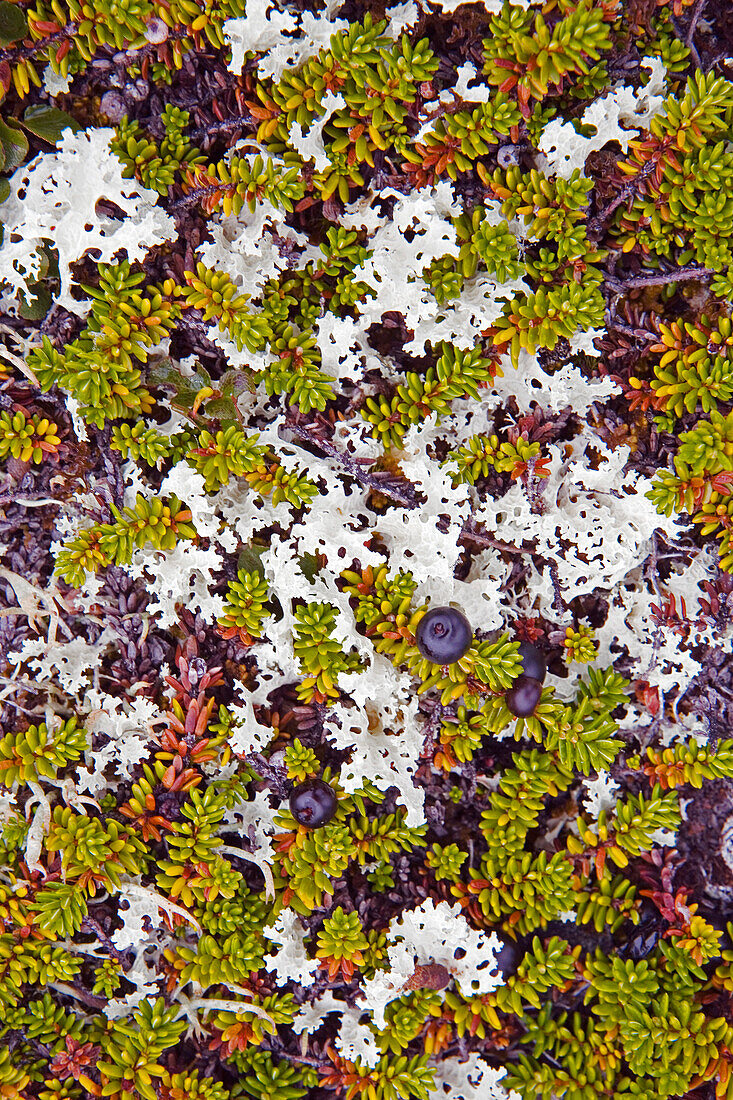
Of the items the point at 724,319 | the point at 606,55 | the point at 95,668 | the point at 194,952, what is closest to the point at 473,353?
the point at 724,319

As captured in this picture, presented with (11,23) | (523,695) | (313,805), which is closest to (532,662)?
(523,695)

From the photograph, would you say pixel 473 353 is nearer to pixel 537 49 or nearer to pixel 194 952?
pixel 537 49

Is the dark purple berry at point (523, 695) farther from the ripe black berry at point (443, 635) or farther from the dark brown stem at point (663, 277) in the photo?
the dark brown stem at point (663, 277)

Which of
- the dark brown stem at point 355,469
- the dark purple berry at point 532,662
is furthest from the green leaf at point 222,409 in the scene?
the dark purple berry at point 532,662

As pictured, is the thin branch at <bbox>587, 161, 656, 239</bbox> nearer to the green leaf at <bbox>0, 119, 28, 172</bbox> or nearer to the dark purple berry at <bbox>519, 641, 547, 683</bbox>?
the dark purple berry at <bbox>519, 641, 547, 683</bbox>

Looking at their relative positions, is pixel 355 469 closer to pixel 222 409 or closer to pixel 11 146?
pixel 222 409

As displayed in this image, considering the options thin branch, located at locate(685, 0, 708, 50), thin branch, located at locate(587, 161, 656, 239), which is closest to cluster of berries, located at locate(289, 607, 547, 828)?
thin branch, located at locate(587, 161, 656, 239)
